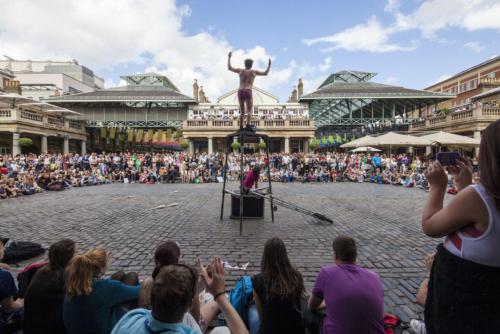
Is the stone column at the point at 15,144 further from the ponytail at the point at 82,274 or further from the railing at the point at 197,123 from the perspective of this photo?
the ponytail at the point at 82,274

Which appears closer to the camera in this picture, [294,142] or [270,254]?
[270,254]

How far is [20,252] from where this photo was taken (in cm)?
518

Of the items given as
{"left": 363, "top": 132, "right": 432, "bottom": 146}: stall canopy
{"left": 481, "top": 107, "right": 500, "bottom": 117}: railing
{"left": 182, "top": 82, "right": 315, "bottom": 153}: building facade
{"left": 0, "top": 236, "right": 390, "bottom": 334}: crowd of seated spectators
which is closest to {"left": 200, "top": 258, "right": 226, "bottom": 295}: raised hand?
{"left": 0, "top": 236, "right": 390, "bottom": 334}: crowd of seated spectators

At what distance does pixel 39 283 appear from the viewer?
2646 mm

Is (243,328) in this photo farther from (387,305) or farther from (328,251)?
(328,251)

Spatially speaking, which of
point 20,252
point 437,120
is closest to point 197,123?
point 437,120

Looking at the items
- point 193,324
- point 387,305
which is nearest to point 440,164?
point 193,324

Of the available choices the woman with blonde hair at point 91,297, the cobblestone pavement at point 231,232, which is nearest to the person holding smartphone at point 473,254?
the cobblestone pavement at point 231,232

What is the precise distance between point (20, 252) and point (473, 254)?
650 centimetres

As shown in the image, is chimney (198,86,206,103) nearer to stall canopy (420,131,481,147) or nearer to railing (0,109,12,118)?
railing (0,109,12,118)

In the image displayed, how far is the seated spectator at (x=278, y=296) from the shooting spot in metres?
2.41

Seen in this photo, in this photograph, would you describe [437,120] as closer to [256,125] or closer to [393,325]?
[256,125]

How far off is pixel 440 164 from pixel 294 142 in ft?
117

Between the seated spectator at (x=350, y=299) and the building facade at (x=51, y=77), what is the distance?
52887 mm
